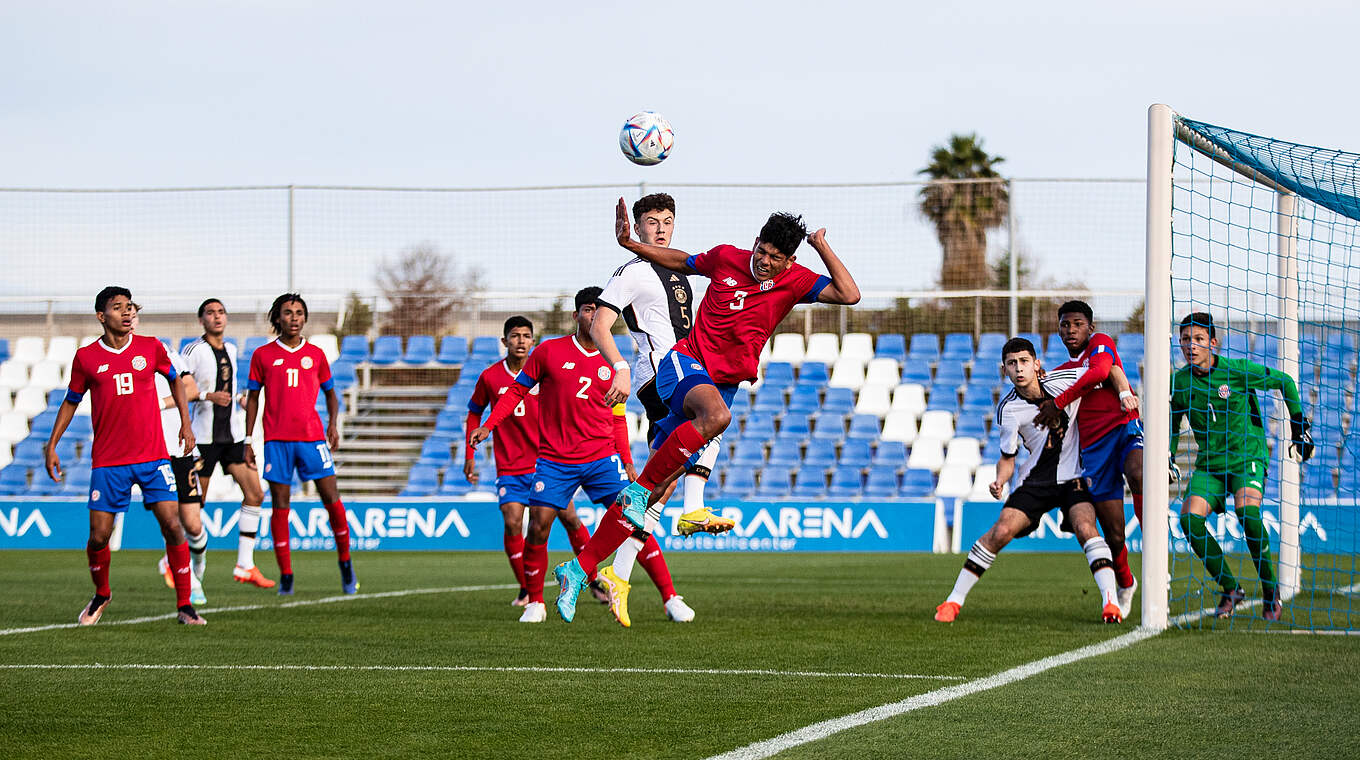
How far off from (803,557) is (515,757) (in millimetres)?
12488

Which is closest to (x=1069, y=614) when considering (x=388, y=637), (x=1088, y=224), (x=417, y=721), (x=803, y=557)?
(x=388, y=637)

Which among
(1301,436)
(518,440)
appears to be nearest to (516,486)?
(518,440)

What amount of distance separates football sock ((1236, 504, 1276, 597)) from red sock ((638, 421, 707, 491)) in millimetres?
4072

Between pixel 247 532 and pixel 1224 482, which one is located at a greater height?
pixel 1224 482

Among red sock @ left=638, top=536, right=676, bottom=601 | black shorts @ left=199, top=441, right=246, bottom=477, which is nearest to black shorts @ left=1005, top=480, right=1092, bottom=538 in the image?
red sock @ left=638, top=536, right=676, bottom=601

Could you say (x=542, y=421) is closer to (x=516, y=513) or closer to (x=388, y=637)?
(x=516, y=513)

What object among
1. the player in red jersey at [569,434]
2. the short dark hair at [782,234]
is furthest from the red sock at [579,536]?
the short dark hair at [782,234]

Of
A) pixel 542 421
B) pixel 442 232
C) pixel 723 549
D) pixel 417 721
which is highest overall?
pixel 442 232

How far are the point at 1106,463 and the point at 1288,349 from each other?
2102mm

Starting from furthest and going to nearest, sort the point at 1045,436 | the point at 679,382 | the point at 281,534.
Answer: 1. the point at 281,534
2. the point at 1045,436
3. the point at 679,382

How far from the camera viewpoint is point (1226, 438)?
906cm

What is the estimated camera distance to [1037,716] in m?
5.07

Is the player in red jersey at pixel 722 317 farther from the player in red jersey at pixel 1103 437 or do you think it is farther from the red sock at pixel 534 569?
the player in red jersey at pixel 1103 437

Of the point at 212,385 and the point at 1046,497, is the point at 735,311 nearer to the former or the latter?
the point at 1046,497
